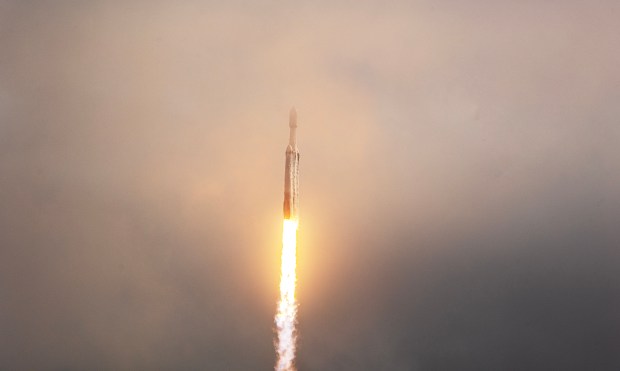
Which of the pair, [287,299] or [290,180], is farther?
[287,299]

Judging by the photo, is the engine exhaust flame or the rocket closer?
the rocket

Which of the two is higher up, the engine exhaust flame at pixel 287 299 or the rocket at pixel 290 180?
the rocket at pixel 290 180

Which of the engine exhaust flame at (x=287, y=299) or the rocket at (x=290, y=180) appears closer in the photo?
the rocket at (x=290, y=180)

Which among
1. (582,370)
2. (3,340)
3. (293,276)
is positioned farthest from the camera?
(582,370)

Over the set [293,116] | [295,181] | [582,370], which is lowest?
[582,370]

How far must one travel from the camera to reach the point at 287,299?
94.8 ft

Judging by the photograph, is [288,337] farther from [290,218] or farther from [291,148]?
[291,148]

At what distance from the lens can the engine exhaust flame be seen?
86.5ft

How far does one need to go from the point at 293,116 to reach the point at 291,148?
2.04 metres

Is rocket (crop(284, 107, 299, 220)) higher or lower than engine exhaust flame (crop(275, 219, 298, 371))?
higher

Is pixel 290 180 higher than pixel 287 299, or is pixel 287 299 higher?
pixel 290 180

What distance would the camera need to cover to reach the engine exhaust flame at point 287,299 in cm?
2638

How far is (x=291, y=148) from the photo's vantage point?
24.2 m

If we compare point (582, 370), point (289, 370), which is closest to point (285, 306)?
point (289, 370)
